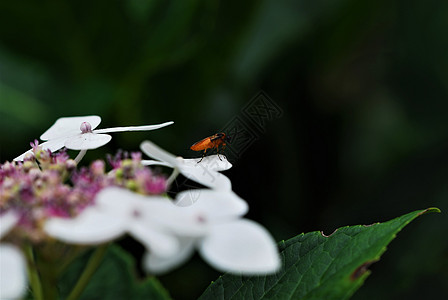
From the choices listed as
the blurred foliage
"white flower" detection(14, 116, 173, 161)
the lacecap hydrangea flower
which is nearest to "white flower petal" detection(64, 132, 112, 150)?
"white flower" detection(14, 116, 173, 161)

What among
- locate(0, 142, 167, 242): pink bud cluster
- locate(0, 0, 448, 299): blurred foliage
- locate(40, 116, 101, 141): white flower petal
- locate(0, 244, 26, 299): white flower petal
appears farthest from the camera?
locate(0, 0, 448, 299): blurred foliage

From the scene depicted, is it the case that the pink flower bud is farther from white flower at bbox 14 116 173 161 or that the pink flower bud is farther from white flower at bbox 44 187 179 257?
white flower at bbox 44 187 179 257

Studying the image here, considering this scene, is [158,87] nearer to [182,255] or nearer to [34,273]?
[34,273]

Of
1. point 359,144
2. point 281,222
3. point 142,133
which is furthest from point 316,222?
point 142,133

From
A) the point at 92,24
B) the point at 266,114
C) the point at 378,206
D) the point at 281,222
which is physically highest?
the point at 92,24

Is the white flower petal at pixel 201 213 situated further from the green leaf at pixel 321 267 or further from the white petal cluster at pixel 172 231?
the green leaf at pixel 321 267

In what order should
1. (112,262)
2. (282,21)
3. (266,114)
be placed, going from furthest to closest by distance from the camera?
(282,21) < (266,114) < (112,262)

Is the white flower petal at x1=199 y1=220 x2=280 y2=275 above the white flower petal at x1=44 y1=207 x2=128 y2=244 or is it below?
below
